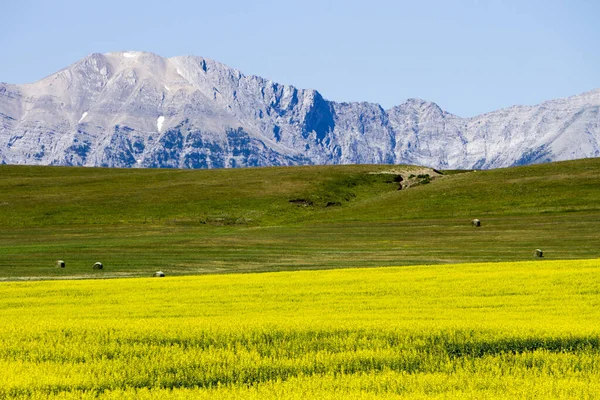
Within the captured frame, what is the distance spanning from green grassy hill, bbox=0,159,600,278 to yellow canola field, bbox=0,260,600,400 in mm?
21648

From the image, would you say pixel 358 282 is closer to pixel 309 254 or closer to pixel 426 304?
pixel 426 304

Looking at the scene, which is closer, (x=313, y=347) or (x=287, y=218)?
(x=313, y=347)

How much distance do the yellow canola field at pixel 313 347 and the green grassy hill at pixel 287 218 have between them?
852 inches

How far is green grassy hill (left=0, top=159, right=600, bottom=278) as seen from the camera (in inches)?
2190

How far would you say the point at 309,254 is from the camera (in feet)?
192

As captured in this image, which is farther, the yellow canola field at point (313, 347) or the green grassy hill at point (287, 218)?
the green grassy hill at point (287, 218)

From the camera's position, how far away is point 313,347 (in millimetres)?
19203

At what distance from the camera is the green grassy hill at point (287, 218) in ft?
182

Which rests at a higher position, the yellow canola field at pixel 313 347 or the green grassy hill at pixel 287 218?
the green grassy hill at pixel 287 218

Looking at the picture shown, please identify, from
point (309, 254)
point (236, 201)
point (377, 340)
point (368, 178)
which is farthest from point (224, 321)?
point (368, 178)

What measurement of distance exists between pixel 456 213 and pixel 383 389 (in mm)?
77833

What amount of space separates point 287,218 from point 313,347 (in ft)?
255

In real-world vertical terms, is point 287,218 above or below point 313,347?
above

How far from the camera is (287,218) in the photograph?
97000 millimetres
